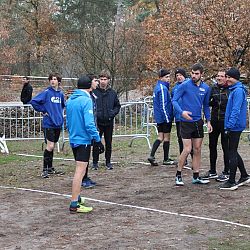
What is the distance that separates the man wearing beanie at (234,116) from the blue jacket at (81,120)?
2219mm

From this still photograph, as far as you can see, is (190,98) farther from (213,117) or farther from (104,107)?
(104,107)

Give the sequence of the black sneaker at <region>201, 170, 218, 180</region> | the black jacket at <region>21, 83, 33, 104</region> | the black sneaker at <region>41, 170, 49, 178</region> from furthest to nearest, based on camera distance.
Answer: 1. the black jacket at <region>21, 83, 33, 104</region>
2. the black sneaker at <region>41, 170, 49, 178</region>
3. the black sneaker at <region>201, 170, 218, 180</region>

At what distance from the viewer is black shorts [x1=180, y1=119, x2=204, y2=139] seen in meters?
8.84

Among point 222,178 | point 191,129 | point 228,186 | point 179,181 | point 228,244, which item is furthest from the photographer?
point 222,178

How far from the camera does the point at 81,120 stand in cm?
744

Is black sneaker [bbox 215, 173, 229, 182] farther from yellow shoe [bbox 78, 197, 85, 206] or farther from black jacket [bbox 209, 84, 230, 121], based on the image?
yellow shoe [bbox 78, 197, 85, 206]

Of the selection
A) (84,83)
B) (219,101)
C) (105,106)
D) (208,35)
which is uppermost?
(208,35)

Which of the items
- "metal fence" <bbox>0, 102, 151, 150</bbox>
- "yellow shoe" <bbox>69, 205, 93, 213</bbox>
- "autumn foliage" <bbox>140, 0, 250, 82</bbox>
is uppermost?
"autumn foliage" <bbox>140, 0, 250, 82</bbox>

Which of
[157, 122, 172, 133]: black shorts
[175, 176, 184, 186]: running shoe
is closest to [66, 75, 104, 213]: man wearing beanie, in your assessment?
[175, 176, 184, 186]: running shoe

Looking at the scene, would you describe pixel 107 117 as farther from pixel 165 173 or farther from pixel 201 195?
pixel 201 195

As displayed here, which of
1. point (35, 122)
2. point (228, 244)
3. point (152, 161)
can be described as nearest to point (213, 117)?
point (152, 161)

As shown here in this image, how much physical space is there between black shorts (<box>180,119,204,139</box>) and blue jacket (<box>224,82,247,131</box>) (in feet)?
1.60

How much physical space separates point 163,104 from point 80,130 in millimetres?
3465

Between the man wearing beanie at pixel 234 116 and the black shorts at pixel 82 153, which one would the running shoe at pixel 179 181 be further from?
the black shorts at pixel 82 153
